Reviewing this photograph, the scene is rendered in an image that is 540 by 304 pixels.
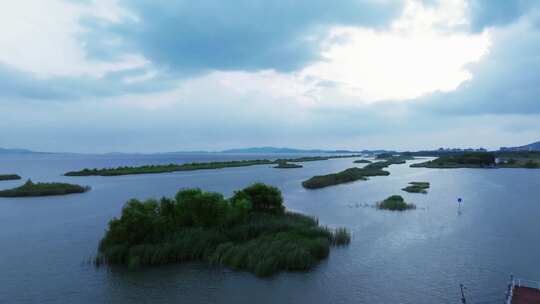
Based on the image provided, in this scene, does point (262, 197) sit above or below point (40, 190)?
above

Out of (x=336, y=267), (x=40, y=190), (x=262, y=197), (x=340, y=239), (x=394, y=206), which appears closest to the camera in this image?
(x=336, y=267)

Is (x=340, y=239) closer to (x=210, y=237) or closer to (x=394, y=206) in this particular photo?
(x=210, y=237)

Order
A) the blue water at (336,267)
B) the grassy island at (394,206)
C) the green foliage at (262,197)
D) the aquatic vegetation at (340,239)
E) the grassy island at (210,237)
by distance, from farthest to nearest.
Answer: the grassy island at (394,206)
the green foliage at (262,197)
the aquatic vegetation at (340,239)
the grassy island at (210,237)
the blue water at (336,267)

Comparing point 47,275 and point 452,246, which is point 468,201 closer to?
point 452,246

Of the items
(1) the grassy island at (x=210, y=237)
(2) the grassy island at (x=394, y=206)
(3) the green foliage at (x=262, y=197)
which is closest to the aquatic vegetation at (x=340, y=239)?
(1) the grassy island at (x=210, y=237)

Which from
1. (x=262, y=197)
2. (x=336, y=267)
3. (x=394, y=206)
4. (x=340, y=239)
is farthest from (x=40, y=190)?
(x=394, y=206)

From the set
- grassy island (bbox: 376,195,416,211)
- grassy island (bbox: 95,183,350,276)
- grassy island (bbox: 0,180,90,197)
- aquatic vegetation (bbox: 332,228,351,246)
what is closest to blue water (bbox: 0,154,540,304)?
aquatic vegetation (bbox: 332,228,351,246)

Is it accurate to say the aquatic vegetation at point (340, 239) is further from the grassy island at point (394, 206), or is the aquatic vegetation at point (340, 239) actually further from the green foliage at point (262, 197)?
the grassy island at point (394, 206)
